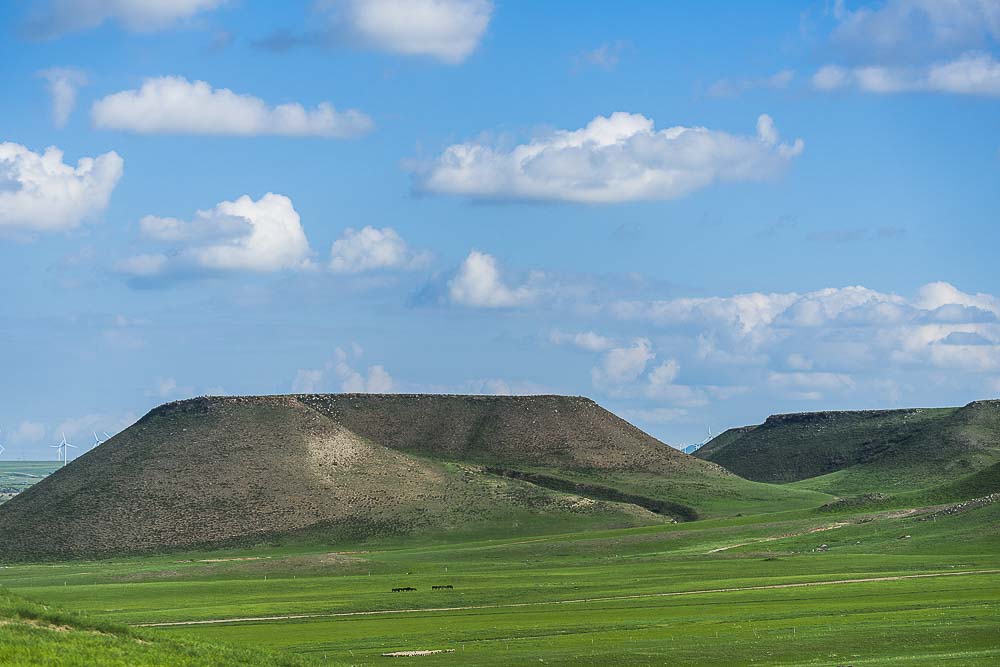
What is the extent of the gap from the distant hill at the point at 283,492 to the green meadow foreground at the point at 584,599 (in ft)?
39.8

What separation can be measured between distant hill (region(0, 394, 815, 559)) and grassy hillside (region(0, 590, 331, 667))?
381ft

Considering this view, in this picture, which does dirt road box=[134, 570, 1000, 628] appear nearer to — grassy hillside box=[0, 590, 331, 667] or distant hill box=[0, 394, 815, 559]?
grassy hillside box=[0, 590, 331, 667]

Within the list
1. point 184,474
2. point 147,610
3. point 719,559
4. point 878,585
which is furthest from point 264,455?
point 878,585

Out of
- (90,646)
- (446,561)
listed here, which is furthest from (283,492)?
(90,646)

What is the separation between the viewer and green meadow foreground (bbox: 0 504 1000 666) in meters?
51.6

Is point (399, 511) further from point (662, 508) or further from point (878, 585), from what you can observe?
point (878, 585)

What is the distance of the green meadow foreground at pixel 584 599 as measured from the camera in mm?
51625

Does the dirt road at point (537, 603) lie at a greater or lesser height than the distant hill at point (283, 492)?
lesser

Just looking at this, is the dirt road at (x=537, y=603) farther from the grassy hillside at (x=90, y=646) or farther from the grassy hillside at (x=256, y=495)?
the grassy hillside at (x=256, y=495)

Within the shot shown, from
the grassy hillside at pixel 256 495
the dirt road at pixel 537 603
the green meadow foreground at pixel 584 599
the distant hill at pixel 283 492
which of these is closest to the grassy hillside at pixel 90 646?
the green meadow foreground at pixel 584 599

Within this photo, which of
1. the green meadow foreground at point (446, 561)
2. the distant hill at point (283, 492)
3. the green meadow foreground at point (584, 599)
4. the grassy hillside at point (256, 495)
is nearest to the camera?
the green meadow foreground at point (584, 599)

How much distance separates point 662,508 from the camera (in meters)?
177

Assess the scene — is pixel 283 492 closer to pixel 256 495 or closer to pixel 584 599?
pixel 256 495

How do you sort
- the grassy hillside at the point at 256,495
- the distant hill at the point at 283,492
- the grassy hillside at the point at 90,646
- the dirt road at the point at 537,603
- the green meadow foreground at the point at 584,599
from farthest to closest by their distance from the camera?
the distant hill at the point at 283,492
the grassy hillside at the point at 256,495
the dirt road at the point at 537,603
the green meadow foreground at the point at 584,599
the grassy hillside at the point at 90,646
